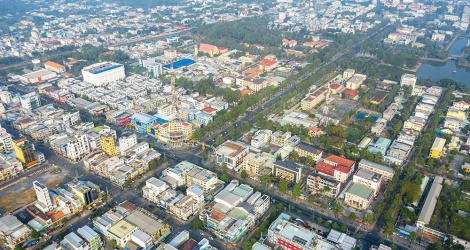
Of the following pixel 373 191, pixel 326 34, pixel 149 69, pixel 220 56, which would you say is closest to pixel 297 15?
pixel 326 34

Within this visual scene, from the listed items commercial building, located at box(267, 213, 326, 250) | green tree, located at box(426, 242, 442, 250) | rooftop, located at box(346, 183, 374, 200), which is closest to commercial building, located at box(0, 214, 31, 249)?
commercial building, located at box(267, 213, 326, 250)

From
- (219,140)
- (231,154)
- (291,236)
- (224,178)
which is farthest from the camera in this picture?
(219,140)

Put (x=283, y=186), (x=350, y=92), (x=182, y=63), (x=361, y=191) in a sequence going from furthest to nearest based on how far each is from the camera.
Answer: (x=182, y=63) < (x=350, y=92) < (x=283, y=186) < (x=361, y=191)

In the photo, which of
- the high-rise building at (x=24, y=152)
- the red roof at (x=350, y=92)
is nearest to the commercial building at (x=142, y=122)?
the high-rise building at (x=24, y=152)

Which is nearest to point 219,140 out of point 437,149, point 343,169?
point 343,169

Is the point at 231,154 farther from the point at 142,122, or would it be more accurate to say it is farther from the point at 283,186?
the point at 142,122

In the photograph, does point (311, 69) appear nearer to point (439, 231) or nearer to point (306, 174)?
point (306, 174)
